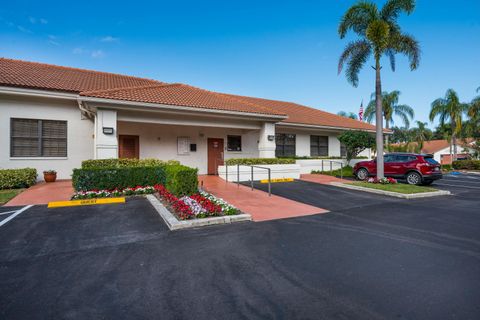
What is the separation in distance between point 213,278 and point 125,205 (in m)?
5.09

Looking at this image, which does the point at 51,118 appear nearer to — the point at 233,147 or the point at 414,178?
the point at 233,147

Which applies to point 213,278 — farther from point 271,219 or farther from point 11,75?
point 11,75

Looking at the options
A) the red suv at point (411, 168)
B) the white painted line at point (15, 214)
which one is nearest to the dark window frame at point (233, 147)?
the red suv at point (411, 168)

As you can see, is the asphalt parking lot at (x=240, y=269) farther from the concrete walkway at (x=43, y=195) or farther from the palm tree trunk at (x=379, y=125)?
the palm tree trunk at (x=379, y=125)

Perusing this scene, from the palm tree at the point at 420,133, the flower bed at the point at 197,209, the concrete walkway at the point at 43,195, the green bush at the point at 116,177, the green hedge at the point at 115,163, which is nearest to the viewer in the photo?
the flower bed at the point at 197,209

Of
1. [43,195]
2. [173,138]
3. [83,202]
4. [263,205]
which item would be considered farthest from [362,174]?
[43,195]

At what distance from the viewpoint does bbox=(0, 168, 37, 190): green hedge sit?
9.81 m

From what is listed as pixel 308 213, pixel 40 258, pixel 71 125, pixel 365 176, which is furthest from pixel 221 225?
pixel 365 176

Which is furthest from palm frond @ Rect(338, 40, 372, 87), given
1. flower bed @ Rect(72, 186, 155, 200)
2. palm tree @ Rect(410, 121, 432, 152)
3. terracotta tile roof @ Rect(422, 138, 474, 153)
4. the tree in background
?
terracotta tile roof @ Rect(422, 138, 474, 153)

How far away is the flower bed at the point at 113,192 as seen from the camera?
7867 mm

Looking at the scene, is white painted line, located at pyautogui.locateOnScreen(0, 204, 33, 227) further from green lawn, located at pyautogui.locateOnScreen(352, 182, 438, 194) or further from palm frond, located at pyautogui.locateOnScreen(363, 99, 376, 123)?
palm frond, located at pyautogui.locateOnScreen(363, 99, 376, 123)

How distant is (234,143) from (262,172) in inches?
156

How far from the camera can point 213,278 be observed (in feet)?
10.6

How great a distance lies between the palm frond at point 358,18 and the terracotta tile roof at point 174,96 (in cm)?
→ 547
